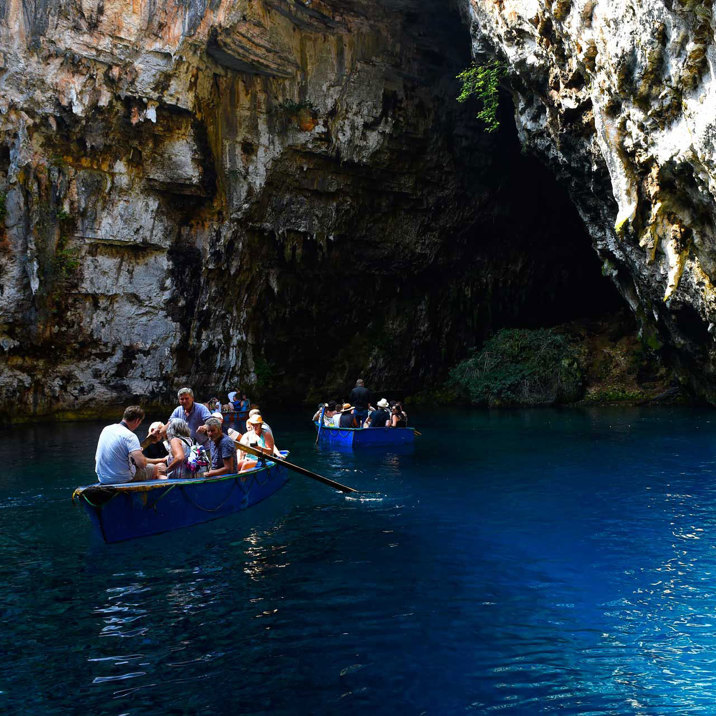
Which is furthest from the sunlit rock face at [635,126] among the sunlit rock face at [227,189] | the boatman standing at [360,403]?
the boatman standing at [360,403]

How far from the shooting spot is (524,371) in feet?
92.2

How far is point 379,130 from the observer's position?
25.8 m

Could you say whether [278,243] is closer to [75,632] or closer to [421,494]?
[421,494]

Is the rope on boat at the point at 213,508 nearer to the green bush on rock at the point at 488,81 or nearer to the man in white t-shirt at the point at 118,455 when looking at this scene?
the man in white t-shirt at the point at 118,455

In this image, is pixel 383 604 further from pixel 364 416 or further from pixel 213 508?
pixel 364 416

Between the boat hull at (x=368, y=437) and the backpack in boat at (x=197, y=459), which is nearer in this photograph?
the backpack in boat at (x=197, y=459)

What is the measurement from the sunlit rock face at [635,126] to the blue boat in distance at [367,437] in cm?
671

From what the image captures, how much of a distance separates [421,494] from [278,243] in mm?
18399

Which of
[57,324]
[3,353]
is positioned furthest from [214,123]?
[3,353]

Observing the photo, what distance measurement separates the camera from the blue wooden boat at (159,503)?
25.3 feet

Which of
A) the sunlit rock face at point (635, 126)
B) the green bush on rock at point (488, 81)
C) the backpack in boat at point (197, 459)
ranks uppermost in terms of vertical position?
the green bush on rock at point (488, 81)

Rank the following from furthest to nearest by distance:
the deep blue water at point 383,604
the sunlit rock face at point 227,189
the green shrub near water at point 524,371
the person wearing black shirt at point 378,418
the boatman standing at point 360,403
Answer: the green shrub near water at point 524,371 → the sunlit rock face at point 227,189 → the boatman standing at point 360,403 → the person wearing black shirt at point 378,418 → the deep blue water at point 383,604

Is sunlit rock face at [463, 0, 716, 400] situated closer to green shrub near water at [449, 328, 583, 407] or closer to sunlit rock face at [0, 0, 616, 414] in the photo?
sunlit rock face at [0, 0, 616, 414]

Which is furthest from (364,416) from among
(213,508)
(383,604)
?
(383,604)
